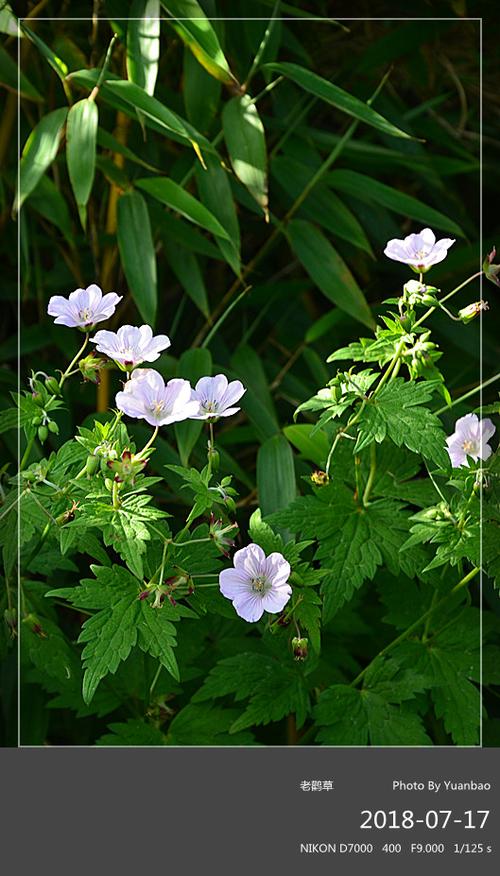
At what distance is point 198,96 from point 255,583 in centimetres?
47

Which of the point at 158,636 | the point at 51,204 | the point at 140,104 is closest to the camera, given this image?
the point at 158,636

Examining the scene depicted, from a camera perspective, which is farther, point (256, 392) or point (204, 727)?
point (256, 392)

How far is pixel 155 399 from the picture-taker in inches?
26.6

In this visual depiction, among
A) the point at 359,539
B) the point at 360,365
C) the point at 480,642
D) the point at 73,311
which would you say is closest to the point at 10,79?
the point at 73,311

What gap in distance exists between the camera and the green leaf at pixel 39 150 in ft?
2.62

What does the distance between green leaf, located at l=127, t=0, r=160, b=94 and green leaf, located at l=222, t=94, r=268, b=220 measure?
0.25 ft

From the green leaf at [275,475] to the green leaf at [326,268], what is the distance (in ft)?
0.51

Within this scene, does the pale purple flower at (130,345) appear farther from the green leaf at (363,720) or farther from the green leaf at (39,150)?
the green leaf at (363,720)

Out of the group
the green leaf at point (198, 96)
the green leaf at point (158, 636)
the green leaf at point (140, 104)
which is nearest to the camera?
the green leaf at point (158, 636)

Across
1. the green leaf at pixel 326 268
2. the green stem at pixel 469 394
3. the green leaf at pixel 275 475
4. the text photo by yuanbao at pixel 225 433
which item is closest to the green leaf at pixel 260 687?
the text photo by yuanbao at pixel 225 433

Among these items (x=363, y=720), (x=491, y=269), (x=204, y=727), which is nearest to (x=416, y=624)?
(x=363, y=720)

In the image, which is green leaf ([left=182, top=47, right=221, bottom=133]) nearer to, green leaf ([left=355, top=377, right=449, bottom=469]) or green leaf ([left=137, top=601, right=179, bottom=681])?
green leaf ([left=355, top=377, right=449, bottom=469])

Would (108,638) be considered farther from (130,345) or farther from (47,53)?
(47,53)

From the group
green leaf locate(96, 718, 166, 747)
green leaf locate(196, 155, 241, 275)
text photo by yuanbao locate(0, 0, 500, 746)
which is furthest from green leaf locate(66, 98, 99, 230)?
green leaf locate(96, 718, 166, 747)
